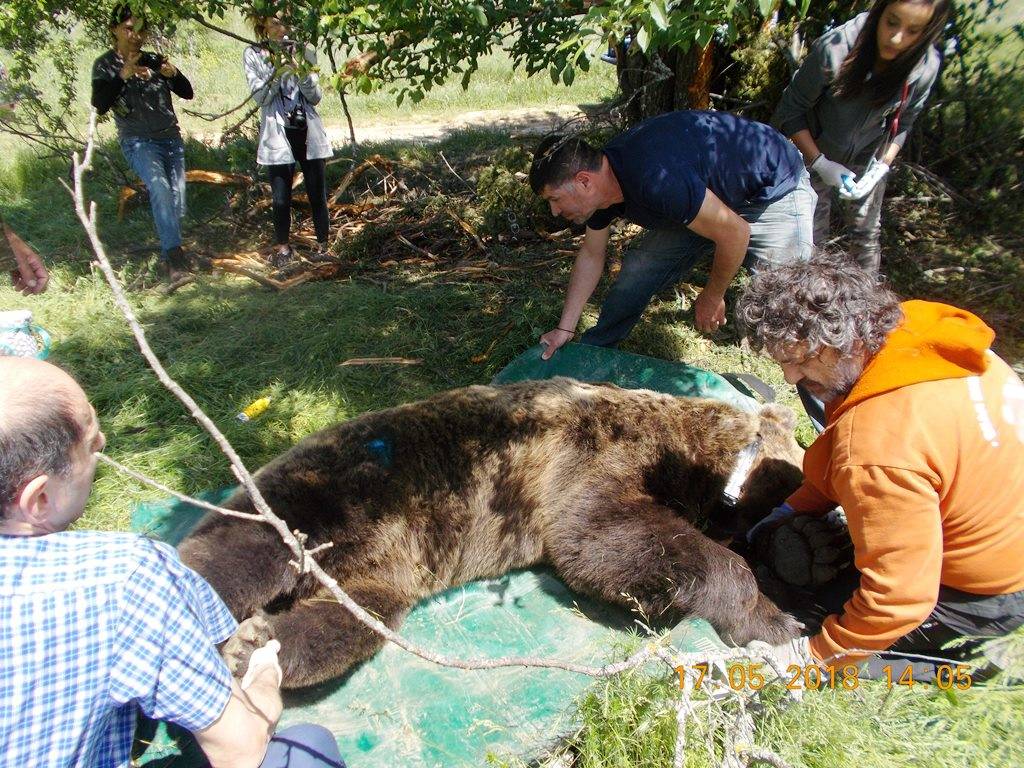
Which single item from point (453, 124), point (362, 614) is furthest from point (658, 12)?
point (453, 124)

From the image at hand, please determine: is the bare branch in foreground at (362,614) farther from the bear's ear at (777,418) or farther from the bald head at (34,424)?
the bear's ear at (777,418)

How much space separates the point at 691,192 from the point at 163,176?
5.88m

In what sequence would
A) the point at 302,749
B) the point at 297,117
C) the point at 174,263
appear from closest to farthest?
the point at 302,749, the point at 297,117, the point at 174,263

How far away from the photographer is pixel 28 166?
10.4 m

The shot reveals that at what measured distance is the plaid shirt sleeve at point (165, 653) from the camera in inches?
64.7

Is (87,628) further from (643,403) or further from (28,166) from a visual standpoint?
(28,166)

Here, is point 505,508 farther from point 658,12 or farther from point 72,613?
point 658,12

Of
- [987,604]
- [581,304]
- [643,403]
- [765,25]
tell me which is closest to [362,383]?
[581,304]

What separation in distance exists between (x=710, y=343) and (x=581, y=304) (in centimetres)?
176

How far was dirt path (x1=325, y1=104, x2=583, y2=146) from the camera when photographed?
12102 millimetres

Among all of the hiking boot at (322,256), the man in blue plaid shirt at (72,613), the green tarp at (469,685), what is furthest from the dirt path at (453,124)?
the man in blue plaid shirt at (72,613)

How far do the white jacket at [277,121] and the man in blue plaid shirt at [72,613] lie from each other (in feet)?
18.4

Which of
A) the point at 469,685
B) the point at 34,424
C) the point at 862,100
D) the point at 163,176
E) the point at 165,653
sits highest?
the point at 862,100

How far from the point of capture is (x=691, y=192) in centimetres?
381
